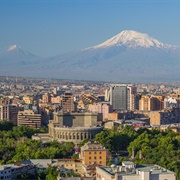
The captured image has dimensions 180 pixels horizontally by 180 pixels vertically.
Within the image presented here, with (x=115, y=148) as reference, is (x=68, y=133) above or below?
above

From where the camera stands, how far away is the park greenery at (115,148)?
31.5 meters

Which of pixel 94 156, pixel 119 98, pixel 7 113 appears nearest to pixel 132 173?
pixel 94 156

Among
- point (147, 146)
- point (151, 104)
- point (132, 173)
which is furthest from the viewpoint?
point (151, 104)

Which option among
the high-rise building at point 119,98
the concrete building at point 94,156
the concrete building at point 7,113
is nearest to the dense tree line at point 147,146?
the concrete building at point 94,156

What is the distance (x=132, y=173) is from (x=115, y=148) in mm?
17974

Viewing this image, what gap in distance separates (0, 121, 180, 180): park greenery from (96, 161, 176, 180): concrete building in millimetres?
4326

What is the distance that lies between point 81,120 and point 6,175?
84.8ft

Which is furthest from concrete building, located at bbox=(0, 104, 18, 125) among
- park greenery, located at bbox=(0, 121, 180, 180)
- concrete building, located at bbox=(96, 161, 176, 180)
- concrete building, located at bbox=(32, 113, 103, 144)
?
concrete building, located at bbox=(96, 161, 176, 180)

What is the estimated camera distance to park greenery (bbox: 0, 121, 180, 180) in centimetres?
3147

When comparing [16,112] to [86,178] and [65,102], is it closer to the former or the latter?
[65,102]

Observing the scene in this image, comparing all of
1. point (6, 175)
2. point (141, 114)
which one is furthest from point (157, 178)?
point (141, 114)

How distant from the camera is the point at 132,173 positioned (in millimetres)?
21266

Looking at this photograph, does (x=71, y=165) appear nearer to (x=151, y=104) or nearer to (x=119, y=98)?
(x=151, y=104)

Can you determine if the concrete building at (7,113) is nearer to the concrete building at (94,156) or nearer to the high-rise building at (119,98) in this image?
the high-rise building at (119,98)
